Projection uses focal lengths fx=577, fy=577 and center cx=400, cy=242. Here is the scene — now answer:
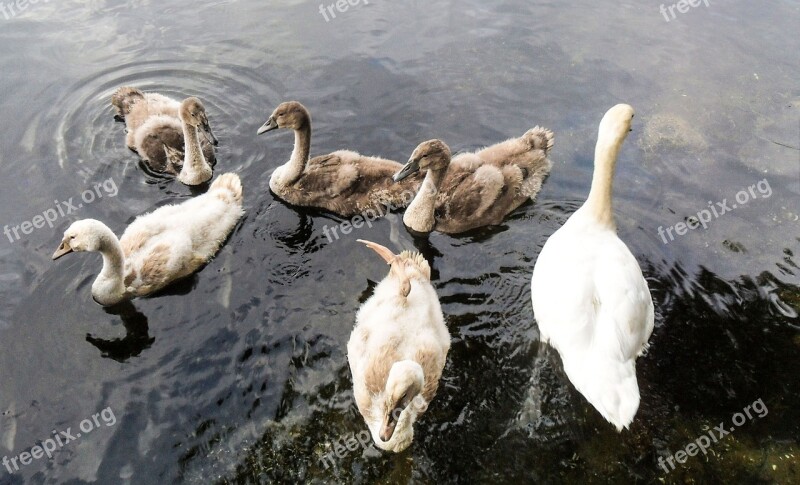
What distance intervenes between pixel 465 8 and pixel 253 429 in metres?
8.13

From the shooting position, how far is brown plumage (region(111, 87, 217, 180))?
690cm

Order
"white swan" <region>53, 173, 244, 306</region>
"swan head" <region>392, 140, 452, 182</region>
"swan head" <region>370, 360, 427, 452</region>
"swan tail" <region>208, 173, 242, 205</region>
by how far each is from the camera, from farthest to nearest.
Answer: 1. "swan tail" <region>208, 173, 242, 205</region>
2. "swan head" <region>392, 140, 452, 182</region>
3. "white swan" <region>53, 173, 244, 306</region>
4. "swan head" <region>370, 360, 427, 452</region>

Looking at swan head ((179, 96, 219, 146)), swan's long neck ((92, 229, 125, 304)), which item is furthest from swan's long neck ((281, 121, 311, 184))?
swan's long neck ((92, 229, 125, 304))

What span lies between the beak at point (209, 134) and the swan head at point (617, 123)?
14.9 ft

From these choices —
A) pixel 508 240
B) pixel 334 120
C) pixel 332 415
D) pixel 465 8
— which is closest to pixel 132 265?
pixel 332 415

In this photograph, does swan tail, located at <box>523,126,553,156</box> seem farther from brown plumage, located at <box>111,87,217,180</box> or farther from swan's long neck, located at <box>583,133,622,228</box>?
brown plumage, located at <box>111,87,217,180</box>

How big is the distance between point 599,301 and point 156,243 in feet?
14.0

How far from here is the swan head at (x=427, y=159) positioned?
6215 millimetres

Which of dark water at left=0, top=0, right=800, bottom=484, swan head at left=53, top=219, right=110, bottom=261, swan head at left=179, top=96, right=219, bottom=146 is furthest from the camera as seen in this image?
swan head at left=179, top=96, right=219, bottom=146

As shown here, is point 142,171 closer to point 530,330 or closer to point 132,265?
point 132,265

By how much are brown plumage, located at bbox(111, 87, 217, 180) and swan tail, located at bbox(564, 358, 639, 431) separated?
5.06 meters

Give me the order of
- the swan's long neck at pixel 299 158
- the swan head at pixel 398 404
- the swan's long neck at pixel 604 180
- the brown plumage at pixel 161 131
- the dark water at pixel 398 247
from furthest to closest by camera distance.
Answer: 1. the brown plumage at pixel 161 131
2. the swan's long neck at pixel 299 158
3. the swan's long neck at pixel 604 180
4. the dark water at pixel 398 247
5. the swan head at pixel 398 404

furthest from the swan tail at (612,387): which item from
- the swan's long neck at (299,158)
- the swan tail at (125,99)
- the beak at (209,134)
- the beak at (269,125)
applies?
the swan tail at (125,99)

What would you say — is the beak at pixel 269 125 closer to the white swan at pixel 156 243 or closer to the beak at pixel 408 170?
the white swan at pixel 156 243
